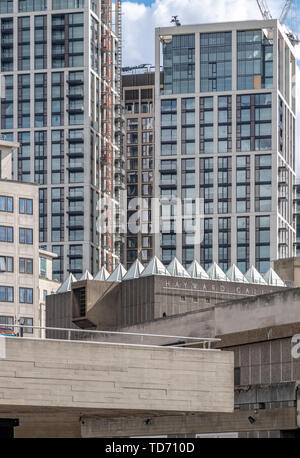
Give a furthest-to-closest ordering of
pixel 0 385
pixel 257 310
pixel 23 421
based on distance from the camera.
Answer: pixel 257 310
pixel 23 421
pixel 0 385

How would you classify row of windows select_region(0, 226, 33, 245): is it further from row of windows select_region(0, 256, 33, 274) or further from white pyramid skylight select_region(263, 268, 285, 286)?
white pyramid skylight select_region(263, 268, 285, 286)

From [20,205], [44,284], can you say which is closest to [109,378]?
[20,205]

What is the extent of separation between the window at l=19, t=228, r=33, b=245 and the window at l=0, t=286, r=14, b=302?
19.2 feet

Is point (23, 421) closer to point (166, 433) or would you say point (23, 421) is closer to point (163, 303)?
point (166, 433)

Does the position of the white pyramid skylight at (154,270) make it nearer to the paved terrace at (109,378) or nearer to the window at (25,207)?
the window at (25,207)

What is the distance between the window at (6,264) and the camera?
15162 cm

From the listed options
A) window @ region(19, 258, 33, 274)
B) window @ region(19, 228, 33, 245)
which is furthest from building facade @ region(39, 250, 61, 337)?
window @ region(19, 228, 33, 245)

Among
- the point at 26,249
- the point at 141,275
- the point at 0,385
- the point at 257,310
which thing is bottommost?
the point at 0,385

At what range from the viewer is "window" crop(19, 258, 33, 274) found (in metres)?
154

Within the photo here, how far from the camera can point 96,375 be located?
39625mm

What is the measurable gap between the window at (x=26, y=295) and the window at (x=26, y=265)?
7.07ft

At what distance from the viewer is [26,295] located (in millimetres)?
153625
